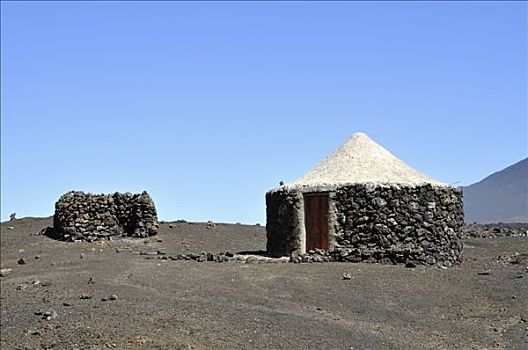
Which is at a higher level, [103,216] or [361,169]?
[361,169]

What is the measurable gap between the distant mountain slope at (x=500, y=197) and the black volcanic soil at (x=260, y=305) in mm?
59088

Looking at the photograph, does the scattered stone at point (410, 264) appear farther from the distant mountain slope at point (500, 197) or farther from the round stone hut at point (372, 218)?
the distant mountain slope at point (500, 197)

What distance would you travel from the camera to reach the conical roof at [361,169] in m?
22.0

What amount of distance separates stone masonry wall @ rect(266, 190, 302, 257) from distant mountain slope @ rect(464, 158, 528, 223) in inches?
2166

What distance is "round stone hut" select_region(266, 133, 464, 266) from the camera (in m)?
21.0

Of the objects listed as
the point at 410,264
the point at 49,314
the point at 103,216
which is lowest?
the point at 49,314

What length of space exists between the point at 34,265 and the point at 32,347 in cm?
987

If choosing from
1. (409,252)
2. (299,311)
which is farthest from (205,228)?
(299,311)

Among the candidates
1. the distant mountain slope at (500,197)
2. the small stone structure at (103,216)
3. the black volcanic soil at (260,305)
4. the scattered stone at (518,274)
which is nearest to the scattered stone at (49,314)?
the black volcanic soil at (260,305)

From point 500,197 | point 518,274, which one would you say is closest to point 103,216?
point 518,274

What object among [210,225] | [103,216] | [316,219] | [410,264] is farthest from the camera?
[210,225]

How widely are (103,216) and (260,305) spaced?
49.6 ft

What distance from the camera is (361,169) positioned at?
902 inches

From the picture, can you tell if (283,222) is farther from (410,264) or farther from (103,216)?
(103,216)
